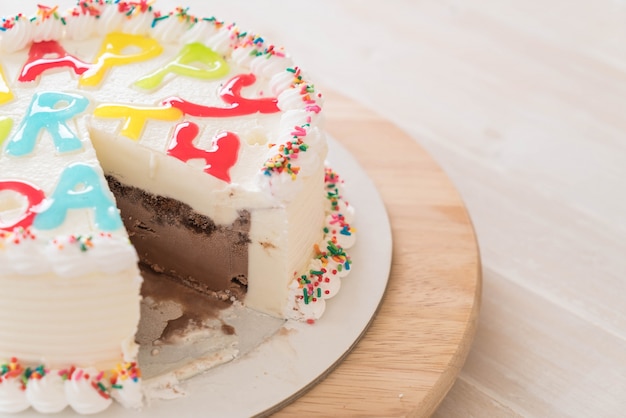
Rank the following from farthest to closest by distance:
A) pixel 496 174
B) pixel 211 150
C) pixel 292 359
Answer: pixel 496 174 → pixel 211 150 → pixel 292 359

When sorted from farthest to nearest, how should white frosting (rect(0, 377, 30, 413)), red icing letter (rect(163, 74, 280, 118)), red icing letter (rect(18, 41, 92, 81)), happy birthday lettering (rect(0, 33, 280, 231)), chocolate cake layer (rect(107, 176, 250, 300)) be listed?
red icing letter (rect(18, 41, 92, 81)) → red icing letter (rect(163, 74, 280, 118)) → chocolate cake layer (rect(107, 176, 250, 300)) → happy birthday lettering (rect(0, 33, 280, 231)) → white frosting (rect(0, 377, 30, 413))

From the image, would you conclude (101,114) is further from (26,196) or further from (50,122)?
(26,196)

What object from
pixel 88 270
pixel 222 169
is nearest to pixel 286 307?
pixel 222 169

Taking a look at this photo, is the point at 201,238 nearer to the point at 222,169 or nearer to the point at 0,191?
the point at 222,169

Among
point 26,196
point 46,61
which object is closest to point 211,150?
point 26,196

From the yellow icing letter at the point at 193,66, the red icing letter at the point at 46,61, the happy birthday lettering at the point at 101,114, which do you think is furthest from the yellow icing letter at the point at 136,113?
the red icing letter at the point at 46,61

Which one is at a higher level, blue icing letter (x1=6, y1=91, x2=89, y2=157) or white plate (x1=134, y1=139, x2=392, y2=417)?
blue icing letter (x1=6, y1=91, x2=89, y2=157)

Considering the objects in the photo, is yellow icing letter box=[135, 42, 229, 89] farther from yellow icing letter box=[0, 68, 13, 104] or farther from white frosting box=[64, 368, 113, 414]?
white frosting box=[64, 368, 113, 414]

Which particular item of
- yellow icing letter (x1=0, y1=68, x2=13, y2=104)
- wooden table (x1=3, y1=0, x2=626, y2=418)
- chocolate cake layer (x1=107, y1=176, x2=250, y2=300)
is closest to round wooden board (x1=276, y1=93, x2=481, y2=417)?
wooden table (x1=3, y1=0, x2=626, y2=418)
